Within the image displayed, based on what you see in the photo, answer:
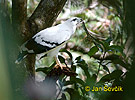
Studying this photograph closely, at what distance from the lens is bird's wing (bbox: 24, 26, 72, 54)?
1588mm

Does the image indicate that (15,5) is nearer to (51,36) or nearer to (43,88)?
(51,36)

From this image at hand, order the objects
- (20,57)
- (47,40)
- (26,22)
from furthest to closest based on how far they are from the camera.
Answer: (47,40), (26,22), (20,57)

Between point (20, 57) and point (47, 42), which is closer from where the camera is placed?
point (20, 57)

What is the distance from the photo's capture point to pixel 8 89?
0.32m

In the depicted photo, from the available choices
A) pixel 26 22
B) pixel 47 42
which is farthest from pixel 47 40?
pixel 26 22

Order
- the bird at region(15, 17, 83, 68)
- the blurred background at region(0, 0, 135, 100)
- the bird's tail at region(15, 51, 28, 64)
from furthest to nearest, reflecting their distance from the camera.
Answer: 1. the bird at region(15, 17, 83, 68)
2. the bird's tail at region(15, 51, 28, 64)
3. the blurred background at region(0, 0, 135, 100)

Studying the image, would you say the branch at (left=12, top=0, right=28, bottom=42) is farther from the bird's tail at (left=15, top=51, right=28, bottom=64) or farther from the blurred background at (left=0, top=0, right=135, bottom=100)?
the bird's tail at (left=15, top=51, right=28, bottom=64)

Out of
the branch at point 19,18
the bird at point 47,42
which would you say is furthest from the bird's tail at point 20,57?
the branch at point 19,18

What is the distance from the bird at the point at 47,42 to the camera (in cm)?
156

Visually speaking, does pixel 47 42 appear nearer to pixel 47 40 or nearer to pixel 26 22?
pixel 47 40

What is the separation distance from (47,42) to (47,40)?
0.06 feet

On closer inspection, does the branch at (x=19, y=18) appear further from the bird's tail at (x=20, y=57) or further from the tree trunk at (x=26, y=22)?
the bird's tail at (x=20, y=57)

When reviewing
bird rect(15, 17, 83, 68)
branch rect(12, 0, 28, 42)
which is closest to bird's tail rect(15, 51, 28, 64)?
bird rect(15, 17, 83, 68)

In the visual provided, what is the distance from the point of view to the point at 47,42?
5.62ft
